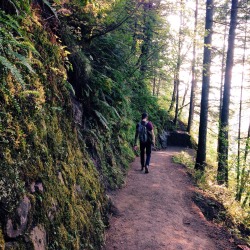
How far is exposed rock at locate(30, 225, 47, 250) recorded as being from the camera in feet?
9.00

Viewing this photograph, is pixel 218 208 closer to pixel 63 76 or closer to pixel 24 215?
pixel 63 76

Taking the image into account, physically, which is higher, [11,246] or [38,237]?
[11,246]

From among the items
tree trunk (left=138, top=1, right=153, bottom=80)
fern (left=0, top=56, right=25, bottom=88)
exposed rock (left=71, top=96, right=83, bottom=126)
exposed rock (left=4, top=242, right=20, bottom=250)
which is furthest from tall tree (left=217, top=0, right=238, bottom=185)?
exposed rock (left=4, top=242, right=20, bottom=250)

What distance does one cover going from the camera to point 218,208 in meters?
7.86

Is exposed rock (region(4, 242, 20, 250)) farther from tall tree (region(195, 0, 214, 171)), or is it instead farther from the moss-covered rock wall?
tall tree (region(195, 0, 214, 171))

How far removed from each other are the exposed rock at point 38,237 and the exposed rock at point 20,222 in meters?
0.18

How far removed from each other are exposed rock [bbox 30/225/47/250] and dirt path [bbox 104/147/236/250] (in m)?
2.18

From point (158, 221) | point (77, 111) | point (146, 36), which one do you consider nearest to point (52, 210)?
point (158, 221)

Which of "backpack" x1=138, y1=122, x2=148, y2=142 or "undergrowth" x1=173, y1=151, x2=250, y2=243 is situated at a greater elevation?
"backpack" x1=138, y1=122, x2=148, y2=142

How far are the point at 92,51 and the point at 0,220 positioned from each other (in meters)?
8.05

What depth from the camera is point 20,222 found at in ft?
8.53

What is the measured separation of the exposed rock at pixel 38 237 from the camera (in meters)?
2.74

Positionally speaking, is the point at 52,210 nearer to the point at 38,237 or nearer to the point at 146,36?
the point at 38,237

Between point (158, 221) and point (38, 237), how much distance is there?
12.4ft
